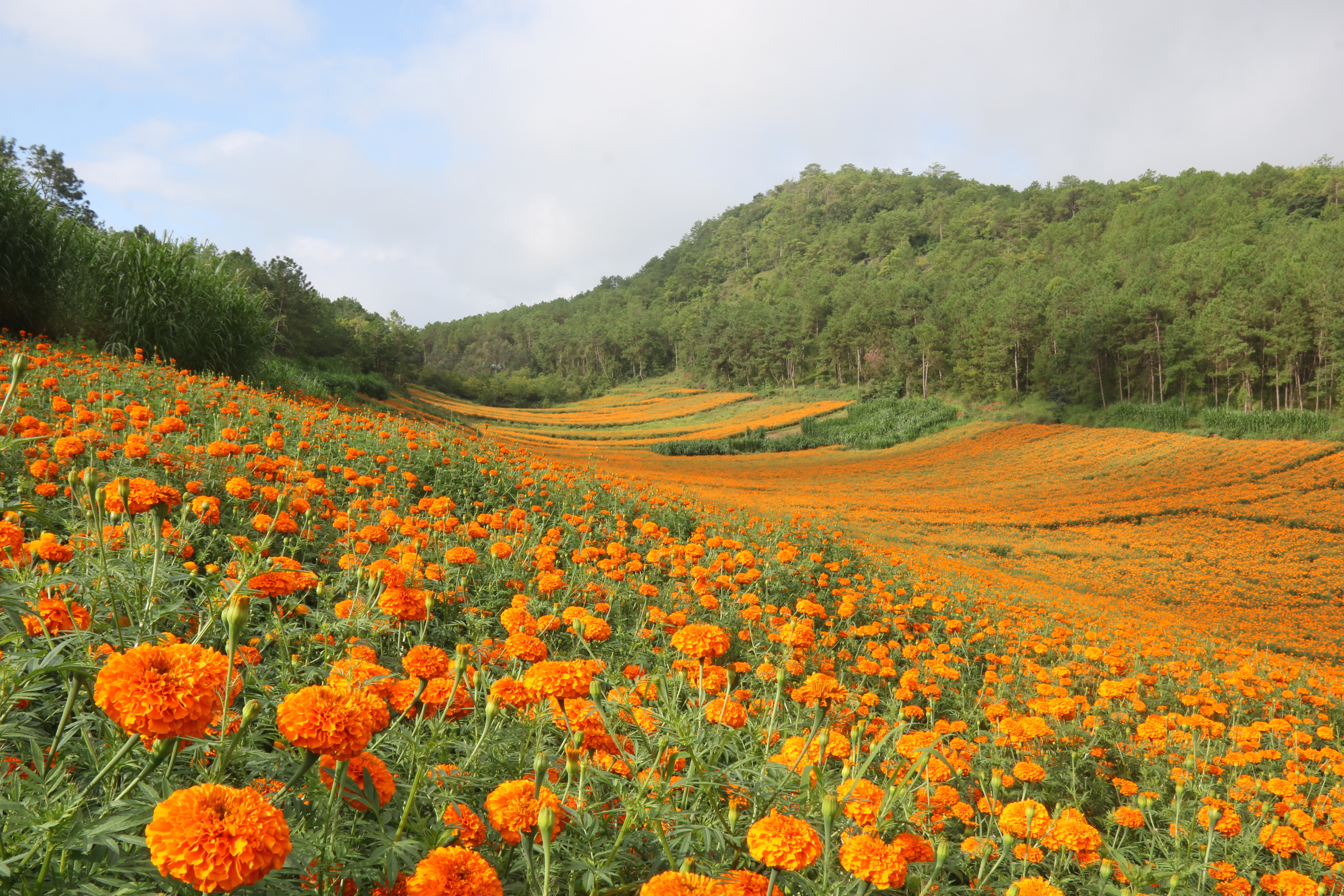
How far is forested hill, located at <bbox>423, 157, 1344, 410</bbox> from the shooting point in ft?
90.2

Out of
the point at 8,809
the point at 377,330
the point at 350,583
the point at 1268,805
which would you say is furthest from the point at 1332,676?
the point at 377,330

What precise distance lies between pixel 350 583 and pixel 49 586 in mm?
1380

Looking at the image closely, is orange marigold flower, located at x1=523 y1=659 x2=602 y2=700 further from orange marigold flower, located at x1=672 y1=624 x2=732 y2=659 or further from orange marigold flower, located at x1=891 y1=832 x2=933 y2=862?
orange marigold flower, located at x1=891 y1=832 x2=933 y2=862

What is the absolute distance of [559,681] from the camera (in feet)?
5.02

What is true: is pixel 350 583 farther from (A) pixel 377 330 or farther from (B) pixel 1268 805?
(A) pixel 377 330

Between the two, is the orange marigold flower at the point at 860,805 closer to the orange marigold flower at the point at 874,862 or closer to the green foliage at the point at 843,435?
the orange marigold flower at the point at 874,862

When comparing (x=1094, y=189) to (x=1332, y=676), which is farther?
(x=1094, y=189)

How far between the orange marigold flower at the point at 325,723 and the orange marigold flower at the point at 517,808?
12.3 inches

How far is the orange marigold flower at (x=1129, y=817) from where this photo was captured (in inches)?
103

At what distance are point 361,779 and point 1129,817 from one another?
316cm

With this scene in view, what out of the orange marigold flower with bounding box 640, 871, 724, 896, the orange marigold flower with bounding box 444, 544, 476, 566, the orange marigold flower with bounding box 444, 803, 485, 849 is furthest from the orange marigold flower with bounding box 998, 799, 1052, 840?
the orange marigold flower with bounding box 444, 544, 476, 566

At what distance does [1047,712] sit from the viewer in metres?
3.55

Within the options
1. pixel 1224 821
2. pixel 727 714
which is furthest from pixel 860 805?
pixel 1224 821

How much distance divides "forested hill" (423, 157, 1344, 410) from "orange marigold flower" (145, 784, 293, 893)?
34767 mm
